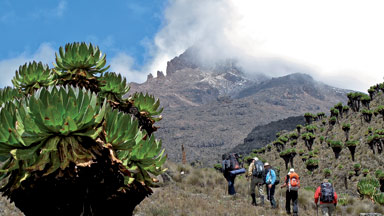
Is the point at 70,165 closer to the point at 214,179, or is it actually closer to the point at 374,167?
the point at 214,179

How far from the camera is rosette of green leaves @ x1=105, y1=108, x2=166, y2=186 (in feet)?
12.0

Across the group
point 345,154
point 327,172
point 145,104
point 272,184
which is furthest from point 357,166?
point 145,104

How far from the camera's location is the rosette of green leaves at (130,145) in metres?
3.67

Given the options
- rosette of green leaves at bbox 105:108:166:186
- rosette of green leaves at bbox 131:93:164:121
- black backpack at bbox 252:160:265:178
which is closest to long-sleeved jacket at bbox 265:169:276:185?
black backpack at bbox 252:160:265:178

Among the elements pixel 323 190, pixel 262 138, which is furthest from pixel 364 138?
pixel 262 138

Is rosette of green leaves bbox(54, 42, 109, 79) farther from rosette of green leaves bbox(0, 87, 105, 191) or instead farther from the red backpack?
the red backpack

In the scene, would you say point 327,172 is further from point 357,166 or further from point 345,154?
point 345,154

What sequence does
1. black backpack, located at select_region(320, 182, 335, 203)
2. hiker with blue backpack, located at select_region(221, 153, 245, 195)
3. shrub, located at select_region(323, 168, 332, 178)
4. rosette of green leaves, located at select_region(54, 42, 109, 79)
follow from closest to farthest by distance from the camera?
rosette of green leaves, located at select_region(54, 42, 109, 79), black backpack, located at select_region(320, 182, 335, 203), hiker with blue backpack, located at select_region(221, 153, 245, 195), shrub, located at select_region(323, 168, 332, 178)

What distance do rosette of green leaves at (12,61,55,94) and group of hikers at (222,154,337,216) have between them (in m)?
7.33

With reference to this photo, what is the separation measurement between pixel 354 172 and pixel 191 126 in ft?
491

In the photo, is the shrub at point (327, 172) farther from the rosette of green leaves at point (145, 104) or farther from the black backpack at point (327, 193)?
the rosette of green leaves at point (145, 104)

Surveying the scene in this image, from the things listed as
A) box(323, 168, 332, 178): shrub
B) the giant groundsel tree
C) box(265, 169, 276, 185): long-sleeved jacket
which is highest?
the giant groundsel tree

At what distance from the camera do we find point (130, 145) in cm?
366

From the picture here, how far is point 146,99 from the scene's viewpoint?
7469 mm
